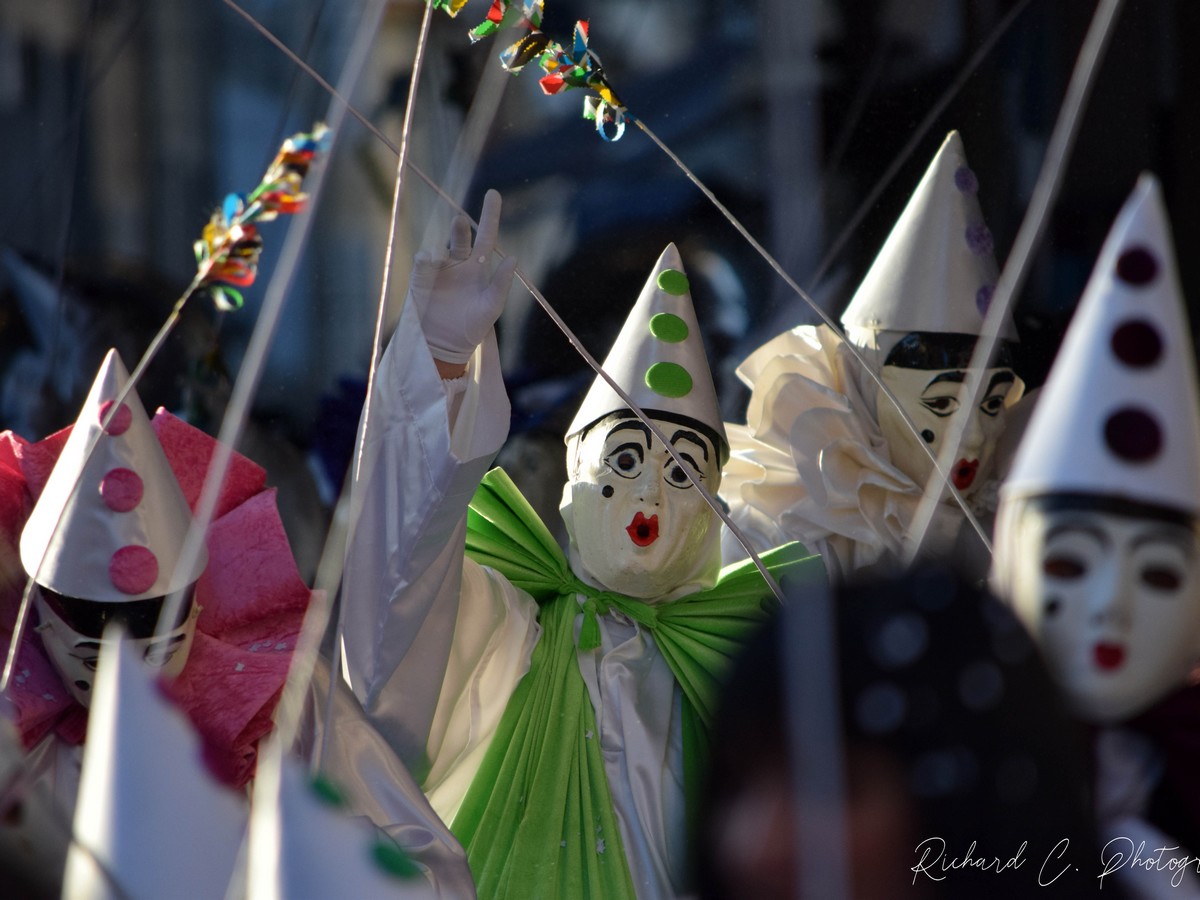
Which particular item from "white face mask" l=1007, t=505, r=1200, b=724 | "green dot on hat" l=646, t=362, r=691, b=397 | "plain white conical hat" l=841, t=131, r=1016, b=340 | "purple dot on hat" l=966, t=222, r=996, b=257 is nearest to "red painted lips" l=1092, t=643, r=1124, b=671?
"white face mask" l=1007, t=505, r=1200, b=724

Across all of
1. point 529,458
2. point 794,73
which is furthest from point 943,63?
point 529,458

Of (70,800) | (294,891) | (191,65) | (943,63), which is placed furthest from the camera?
(191,65)

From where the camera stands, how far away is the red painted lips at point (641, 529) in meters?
2.39

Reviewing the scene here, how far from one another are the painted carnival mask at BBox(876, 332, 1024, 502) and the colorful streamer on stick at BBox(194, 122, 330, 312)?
111 centimetres

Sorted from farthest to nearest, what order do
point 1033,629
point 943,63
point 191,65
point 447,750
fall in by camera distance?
point 191,65 < point 943,63 < point 447,750 < point 1033,629

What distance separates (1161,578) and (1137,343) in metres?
0.19

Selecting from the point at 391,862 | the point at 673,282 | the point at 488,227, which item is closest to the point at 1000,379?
the point at 673,282

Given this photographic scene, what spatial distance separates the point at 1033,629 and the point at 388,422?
107 centimetres

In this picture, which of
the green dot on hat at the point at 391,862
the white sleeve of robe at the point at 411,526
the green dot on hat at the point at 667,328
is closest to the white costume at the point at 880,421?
the green dot on hat at the point at 667,328

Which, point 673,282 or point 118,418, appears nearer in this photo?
point 118,418

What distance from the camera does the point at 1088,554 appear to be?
1.29 meters

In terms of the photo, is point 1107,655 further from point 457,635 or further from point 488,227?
point 457,635

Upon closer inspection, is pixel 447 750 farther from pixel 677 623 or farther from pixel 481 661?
pixel 677 623

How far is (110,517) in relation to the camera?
6.83 feet
